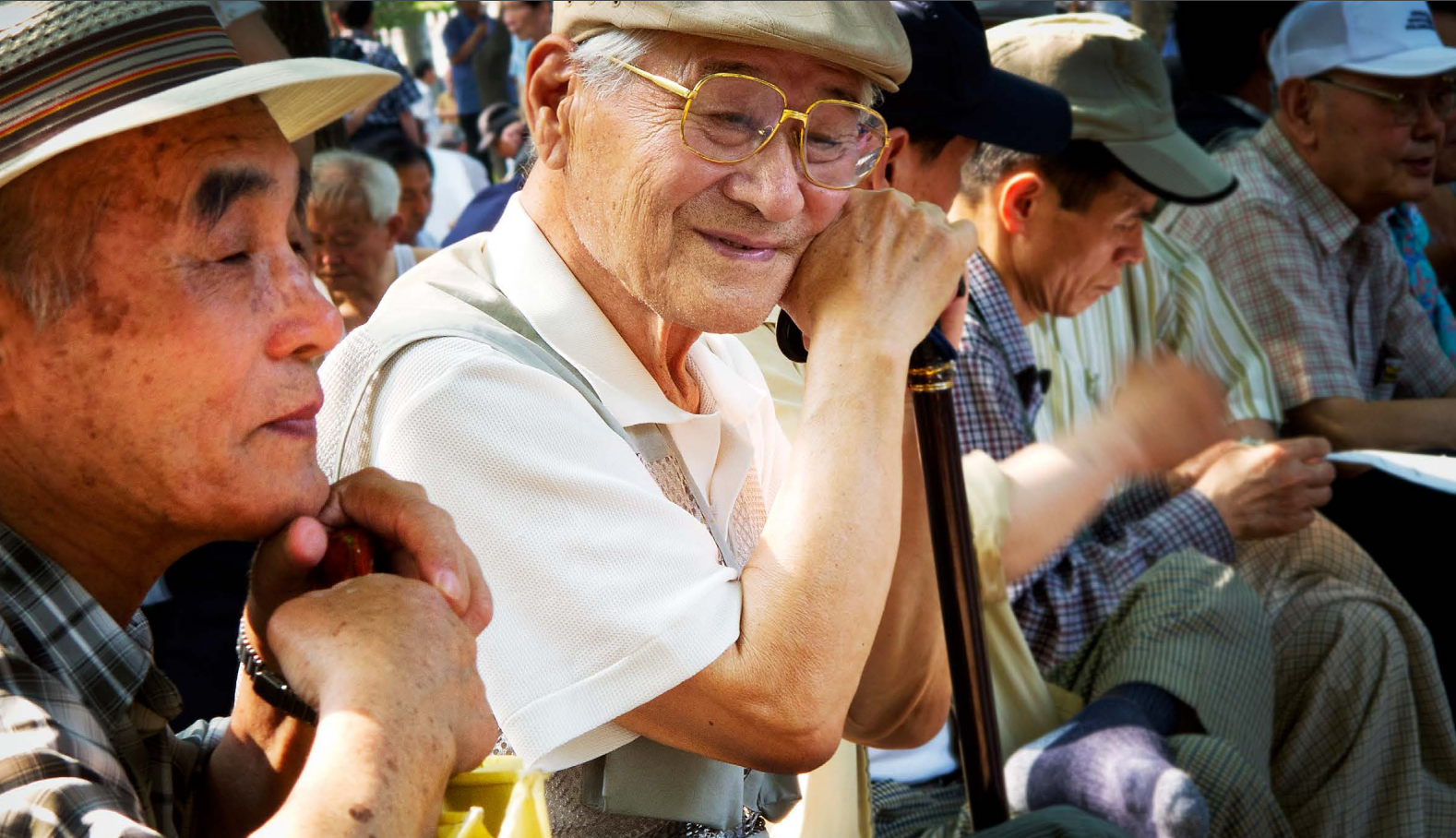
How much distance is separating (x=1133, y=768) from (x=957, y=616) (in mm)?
564

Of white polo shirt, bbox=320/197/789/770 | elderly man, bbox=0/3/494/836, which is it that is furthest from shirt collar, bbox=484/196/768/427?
elderly man, bbox=0/3/494/836

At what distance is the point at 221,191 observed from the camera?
4.42ft

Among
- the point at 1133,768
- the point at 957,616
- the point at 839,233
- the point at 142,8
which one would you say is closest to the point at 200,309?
the point at 142,8

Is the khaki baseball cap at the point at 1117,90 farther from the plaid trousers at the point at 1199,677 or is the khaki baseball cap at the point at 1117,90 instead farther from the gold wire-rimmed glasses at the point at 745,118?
the gold wire-rimmed glasses at the point at 745,118

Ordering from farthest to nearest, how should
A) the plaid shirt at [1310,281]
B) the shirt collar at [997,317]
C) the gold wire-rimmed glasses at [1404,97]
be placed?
the gold wire-rimmed glasses at [1404,97] → the plaid shirt at [1310,281] → the shirt collar at [997,317]

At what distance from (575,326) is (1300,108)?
350cm

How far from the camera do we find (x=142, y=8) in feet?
4.34

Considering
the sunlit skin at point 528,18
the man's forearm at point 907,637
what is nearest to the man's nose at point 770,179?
the man's forearm at point 907,637

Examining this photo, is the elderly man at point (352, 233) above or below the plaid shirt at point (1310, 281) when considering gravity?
above

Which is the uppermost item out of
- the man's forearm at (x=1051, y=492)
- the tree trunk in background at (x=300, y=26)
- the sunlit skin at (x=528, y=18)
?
the tree trunk in background at (x=300, y=26)

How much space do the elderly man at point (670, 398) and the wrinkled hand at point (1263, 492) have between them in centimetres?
161

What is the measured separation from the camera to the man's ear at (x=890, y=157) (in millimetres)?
2957

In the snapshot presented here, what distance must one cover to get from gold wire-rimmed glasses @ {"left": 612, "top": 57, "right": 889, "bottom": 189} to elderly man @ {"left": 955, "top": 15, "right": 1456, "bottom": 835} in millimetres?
1223

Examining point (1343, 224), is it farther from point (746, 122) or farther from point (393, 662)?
point (393, 662)
